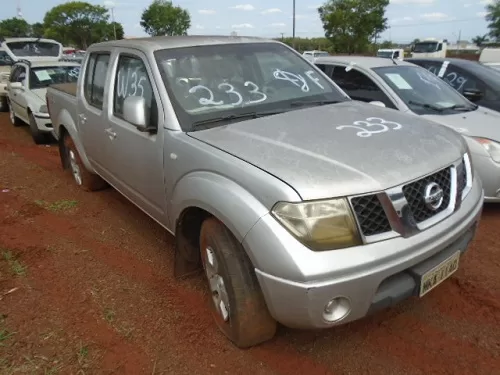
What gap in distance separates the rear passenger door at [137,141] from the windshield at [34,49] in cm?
969

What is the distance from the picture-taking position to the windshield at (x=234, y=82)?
292cm

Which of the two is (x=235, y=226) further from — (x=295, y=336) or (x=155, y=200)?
(x=155, y=200)

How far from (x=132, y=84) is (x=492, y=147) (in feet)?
11.2

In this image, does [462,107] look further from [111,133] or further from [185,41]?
[111,133]

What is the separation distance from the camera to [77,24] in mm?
64812

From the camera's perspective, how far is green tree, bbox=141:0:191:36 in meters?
47.8

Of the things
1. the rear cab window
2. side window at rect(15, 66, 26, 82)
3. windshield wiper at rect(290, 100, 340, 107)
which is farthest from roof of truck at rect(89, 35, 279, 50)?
side window at rect(15, 66, 26, 82)

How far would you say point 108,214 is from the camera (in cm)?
468

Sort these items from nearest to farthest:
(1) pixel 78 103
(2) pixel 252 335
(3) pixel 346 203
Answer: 1. (3) pixel 346 203
2. (2) pixel 252 335
3. (1) pixel 78 103

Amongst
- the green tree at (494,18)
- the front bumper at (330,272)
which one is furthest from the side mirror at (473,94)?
the green tree at (494,18)

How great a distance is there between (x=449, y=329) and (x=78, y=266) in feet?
9.28

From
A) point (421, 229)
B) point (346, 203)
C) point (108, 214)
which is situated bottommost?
point (108, 214)

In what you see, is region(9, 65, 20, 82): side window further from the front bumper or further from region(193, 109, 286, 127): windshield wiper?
the front bumper

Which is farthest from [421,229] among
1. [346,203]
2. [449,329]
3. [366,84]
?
[366,84]
